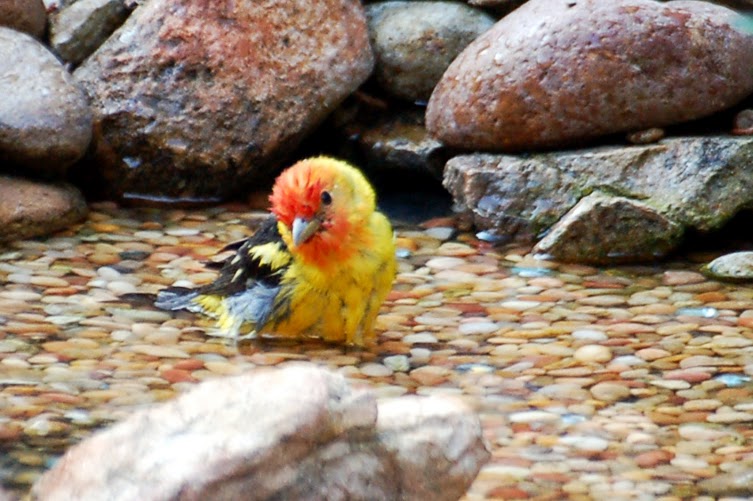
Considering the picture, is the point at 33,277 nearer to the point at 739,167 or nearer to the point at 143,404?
the point at 143,404

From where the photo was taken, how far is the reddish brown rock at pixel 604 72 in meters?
6.46

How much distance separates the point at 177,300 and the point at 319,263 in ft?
2.78

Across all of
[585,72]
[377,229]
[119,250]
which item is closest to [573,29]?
[585,72]

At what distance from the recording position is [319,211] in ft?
16.6

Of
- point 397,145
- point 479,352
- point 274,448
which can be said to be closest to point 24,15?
point 397,145

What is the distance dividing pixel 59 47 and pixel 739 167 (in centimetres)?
378

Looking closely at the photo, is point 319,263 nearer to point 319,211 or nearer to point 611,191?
point 319,211

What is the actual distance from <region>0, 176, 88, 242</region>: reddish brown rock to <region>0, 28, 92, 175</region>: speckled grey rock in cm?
13

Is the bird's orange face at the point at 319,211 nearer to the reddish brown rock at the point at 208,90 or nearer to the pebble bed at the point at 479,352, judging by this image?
the pebble bed at the point at 479,352

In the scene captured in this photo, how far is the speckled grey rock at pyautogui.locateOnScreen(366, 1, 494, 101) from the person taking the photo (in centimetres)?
758

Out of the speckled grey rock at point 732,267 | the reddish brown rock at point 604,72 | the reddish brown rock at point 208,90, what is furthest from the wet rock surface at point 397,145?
the speckled grey rock at point 732,267

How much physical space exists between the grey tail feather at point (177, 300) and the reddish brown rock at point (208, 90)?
5.15 feet

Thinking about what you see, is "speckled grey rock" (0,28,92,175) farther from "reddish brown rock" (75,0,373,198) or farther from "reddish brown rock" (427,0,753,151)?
"reddish brown rock" (427,0,753,151)

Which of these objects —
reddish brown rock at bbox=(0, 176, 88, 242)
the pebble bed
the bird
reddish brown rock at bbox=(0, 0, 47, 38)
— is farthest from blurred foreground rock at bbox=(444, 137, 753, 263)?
reddish brown rock at bbox=(0, 0, 47, 38)
